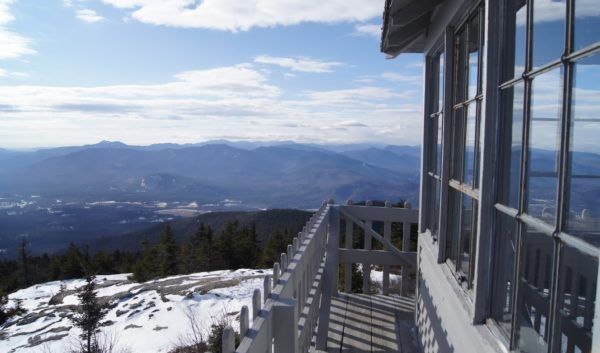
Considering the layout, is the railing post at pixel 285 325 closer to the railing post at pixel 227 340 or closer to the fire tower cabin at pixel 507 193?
the fire tower cabin at pixel 507 193

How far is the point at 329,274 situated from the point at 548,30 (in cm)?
369

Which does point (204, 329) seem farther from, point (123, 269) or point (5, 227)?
point (5, 227)

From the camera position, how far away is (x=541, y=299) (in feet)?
5.06

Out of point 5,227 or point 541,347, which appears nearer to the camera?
point 541,347

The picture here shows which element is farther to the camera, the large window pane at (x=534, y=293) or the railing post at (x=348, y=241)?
the railing post at (x=348, y=241)

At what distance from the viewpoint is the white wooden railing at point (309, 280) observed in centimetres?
196

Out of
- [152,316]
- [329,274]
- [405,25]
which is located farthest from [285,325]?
[152,316]

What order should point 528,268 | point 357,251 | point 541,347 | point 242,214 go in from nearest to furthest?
point 541,347 → point 528,268 → point 357,251 → point 242,214

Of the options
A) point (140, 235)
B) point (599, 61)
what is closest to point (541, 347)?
point (599, 61)

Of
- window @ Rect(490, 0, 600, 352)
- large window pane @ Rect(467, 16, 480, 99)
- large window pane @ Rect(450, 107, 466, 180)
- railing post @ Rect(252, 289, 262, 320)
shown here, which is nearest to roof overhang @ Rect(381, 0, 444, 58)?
large window pane @ Rect(467, 16, 480, 99)

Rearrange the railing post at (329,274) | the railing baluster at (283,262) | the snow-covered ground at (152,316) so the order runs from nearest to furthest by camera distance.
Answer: the railing baluster at (283,262) → the railing post at (329,274) → the snow-covered ground at (152,316)

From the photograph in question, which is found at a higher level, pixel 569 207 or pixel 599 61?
pixel 599 61

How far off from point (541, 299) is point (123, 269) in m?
51.6

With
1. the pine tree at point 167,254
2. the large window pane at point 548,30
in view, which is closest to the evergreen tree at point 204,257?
the pine tree at point 167,254
